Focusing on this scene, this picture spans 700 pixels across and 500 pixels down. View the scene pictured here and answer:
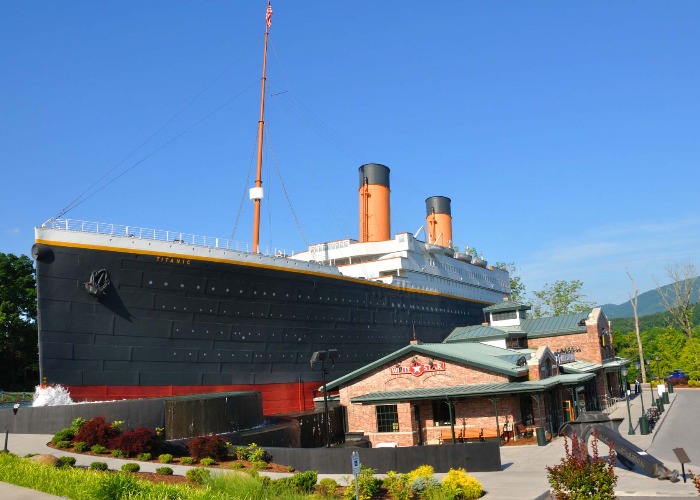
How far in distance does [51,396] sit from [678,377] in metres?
68.1

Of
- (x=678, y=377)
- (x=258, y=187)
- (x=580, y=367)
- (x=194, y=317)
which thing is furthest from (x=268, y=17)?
(x=678, y=377)

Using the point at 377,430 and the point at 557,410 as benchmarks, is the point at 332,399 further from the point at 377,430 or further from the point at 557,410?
the point at 557,410

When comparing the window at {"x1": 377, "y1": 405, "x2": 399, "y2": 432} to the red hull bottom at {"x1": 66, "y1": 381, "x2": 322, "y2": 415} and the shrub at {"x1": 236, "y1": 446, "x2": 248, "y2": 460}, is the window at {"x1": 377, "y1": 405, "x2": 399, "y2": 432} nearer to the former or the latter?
the red hull bottom at {"x1": 66, "y1": 381, "x2": 322, "y2": 415}

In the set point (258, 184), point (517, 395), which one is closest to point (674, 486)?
point (517, 395)

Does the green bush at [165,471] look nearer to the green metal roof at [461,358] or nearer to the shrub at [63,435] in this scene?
the shrub at [63,435]

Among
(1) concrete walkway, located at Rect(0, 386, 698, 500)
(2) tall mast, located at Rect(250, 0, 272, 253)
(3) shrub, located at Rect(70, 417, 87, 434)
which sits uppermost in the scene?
(2) tall mast, located at Rect(250, 0, 272, 253)

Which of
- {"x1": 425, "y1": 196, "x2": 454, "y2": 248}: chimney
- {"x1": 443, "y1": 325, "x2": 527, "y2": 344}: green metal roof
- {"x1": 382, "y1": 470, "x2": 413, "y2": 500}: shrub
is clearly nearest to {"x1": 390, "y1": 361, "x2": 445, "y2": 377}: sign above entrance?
{"x1": 443, "y1": 325, "x2": 527, "y2": 344}: green metal roof

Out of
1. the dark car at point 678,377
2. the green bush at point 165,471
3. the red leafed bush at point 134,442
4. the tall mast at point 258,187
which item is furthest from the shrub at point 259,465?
the dark car at point 678,377

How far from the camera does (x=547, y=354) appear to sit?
31.1 metres

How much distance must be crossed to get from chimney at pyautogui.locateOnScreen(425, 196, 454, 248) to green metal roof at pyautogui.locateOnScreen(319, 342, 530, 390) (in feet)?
101

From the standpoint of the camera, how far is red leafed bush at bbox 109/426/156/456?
18562 mm

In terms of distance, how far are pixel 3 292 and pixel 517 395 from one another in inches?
1737

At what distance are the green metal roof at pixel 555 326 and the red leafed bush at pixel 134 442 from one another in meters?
32.1

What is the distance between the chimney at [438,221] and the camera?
62188 mm
